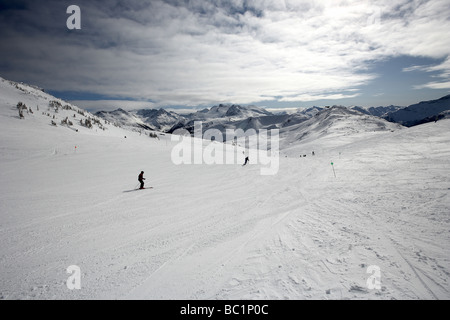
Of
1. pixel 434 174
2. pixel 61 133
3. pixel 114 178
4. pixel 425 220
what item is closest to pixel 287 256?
pixel 425 220

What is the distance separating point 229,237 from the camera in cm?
859

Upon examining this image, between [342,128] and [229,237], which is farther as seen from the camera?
[342,128]

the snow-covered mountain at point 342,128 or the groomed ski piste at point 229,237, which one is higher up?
the snow-covered mountain at point 342,128

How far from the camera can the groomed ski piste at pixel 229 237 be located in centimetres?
573

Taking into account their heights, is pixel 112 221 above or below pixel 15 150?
below

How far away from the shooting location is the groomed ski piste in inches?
225

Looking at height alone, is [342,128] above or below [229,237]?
above

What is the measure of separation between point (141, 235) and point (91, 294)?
326 cm

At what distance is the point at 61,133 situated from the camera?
107 feet

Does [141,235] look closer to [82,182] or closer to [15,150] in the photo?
[82,182]

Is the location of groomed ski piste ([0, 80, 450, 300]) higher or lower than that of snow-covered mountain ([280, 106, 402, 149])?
lower

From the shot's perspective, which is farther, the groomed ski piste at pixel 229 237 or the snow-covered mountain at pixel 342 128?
the snow-covered mountain at pixel 342 128

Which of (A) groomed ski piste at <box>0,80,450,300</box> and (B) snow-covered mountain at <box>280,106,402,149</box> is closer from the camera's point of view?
(A) groomed ski piste at <box>0,80,450,300</box>
